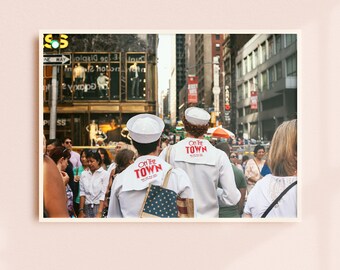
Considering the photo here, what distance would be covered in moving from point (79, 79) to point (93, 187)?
78 cm

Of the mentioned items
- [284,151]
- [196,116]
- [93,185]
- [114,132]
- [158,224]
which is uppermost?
[196,116]

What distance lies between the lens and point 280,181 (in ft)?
9.90

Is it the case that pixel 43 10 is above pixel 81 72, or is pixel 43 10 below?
above

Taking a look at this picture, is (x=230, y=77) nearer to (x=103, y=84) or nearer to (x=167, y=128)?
(x=167, y=128)

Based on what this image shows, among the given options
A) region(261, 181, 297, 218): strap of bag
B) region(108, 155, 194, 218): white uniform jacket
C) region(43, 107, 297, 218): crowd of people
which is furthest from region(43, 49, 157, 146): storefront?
region(261, 181, 297, 218): strap of bag

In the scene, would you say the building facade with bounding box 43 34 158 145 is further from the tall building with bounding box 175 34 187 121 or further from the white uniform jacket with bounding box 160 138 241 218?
the white uniform jacket with bounding box 160 138 241 218

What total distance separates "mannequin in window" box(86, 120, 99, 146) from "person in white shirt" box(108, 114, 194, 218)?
0.24 metres

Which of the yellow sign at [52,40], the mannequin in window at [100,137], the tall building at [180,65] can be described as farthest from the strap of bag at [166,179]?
the yellow sign at [52,40]

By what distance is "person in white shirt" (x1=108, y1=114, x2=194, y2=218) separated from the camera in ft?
9.71

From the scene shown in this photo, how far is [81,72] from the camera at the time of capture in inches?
118

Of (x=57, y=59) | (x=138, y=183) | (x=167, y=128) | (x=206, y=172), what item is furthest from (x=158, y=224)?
(x=57, y=59)
